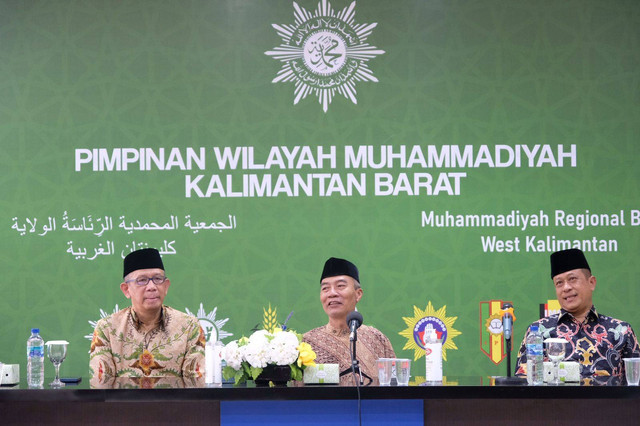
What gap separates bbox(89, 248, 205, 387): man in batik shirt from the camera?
3.81 m

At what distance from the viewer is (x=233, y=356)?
2975mm

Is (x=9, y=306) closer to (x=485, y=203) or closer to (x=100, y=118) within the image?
(x=100, y=118)

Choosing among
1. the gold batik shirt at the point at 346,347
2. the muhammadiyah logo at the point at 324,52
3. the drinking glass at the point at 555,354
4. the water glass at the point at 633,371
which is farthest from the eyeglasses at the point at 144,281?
the water glass at the point at 633,371

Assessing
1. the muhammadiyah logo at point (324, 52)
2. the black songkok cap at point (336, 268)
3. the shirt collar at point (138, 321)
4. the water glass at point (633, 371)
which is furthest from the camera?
the muhammadiyah logo at point (324, 52)

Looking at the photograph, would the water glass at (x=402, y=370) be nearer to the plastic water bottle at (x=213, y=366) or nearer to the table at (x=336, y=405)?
the table at (x=336, y=405)

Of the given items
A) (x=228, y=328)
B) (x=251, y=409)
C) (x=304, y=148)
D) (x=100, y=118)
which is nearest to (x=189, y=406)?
(x=251, y=409)

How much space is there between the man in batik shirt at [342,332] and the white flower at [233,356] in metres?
1.13

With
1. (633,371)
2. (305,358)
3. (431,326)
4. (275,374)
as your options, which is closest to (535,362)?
(633,371)

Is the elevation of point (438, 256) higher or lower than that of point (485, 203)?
lower

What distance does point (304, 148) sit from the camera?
486 cm

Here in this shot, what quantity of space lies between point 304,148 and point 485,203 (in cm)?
118

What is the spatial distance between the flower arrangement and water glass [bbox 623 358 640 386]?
120 cm

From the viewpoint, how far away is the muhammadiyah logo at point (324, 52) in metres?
4.88

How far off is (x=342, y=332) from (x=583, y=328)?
1.27m
